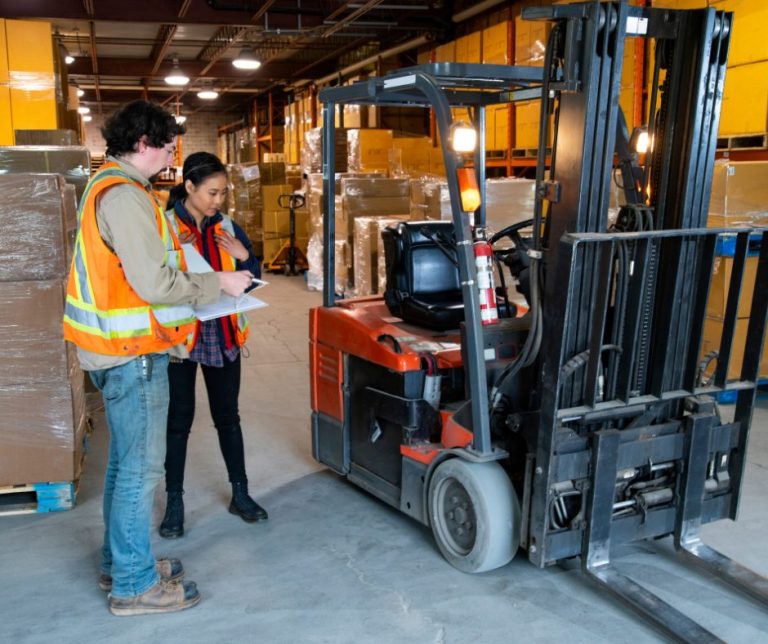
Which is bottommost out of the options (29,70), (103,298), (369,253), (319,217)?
(369,253)

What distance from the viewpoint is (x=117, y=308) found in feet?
9.04

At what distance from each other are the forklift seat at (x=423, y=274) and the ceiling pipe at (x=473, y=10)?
782cm

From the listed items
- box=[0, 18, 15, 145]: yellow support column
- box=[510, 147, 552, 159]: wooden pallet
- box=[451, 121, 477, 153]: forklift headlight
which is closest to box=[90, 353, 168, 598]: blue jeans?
box=[451, 121, 477, 153]: forklift headlight

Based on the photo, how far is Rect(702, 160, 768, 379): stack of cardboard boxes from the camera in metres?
5.83

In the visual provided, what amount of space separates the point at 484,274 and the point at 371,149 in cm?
917

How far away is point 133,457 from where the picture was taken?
2.91 meters

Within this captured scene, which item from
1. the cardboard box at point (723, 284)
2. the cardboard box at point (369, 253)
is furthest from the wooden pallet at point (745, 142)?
the cardboard box at point (369, 253)

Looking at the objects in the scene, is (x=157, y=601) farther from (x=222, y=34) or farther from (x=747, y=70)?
(x=222, y=34)

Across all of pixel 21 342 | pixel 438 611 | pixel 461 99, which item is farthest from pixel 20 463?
pixel 461 99

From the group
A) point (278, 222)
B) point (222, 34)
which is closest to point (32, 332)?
point (278, 222)

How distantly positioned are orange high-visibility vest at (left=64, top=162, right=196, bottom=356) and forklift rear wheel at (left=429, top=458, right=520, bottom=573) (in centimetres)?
133

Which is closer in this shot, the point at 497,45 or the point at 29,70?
the point at 29,70

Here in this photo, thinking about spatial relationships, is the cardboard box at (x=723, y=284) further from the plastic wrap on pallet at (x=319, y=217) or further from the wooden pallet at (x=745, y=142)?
the plastic wrap on pallet at (x=319, y=217)

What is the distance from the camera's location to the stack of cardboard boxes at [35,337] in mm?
3814
